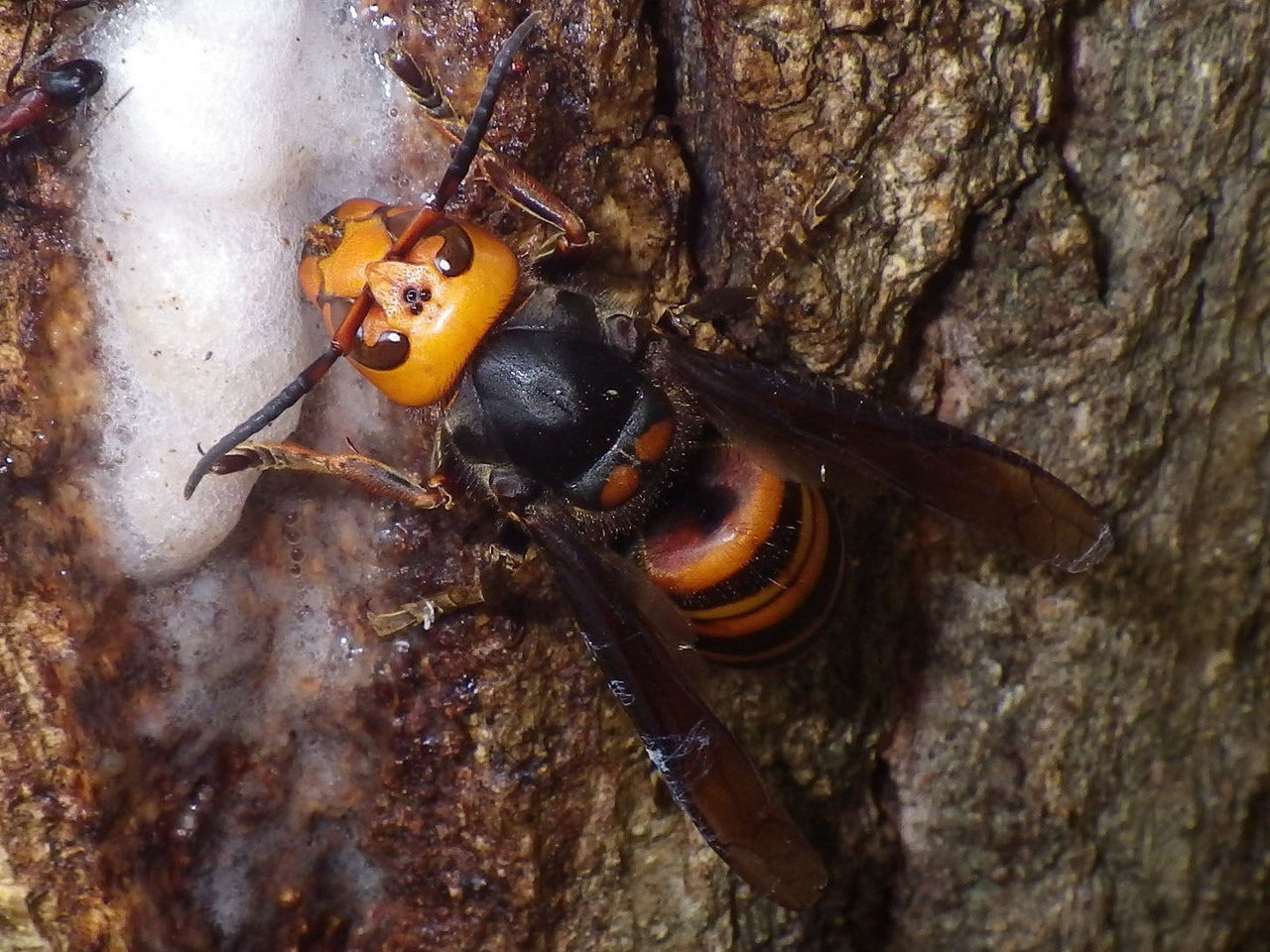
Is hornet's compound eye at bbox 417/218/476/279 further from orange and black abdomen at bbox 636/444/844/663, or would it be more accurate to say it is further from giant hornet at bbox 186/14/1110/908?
orange and black abdomen at bbox 636/444/844/663

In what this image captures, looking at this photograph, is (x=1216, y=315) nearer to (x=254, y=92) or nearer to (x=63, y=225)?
(x=254, y=92)

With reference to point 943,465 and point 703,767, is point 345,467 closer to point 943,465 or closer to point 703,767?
point 703,767

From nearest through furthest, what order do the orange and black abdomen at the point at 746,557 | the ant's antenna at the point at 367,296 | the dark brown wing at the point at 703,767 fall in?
the ant's antenna at the point at 367,296 → the dark brown wing at the point at 703,767 → the orange and black abdomen at the point at 746,557

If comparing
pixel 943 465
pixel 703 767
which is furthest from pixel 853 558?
pixel 703 767

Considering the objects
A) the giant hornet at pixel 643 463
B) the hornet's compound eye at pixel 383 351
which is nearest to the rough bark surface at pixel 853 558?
the giant hornet at pixel 643 463

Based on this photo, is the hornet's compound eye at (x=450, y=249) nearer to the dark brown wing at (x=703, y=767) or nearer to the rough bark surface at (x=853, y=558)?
the rough bark surface at (x=853, y=558)

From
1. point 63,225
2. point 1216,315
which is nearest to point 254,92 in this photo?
point 63,225
